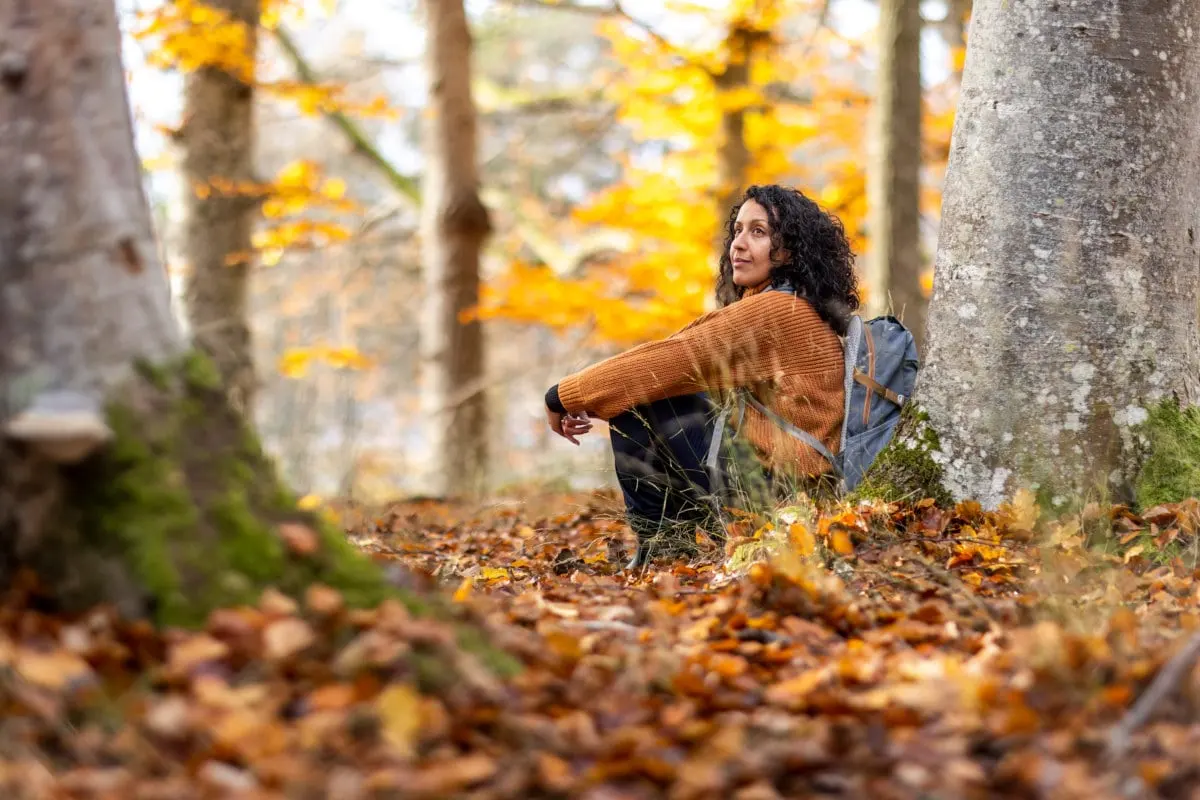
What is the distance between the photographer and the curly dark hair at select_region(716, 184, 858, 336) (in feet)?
13.4

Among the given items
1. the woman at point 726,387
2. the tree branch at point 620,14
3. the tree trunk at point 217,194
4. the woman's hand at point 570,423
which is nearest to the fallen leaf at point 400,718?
the woman at point 726,387

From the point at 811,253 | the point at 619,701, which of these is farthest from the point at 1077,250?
the point at 619,701

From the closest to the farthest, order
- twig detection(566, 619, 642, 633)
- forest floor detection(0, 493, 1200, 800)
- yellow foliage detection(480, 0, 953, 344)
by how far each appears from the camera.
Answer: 1. forest floor detection(0, 493, 1200, 800)
2. twig detection(566, 619, 642, 633)
3. yellow foliage detection(480, 0, 953, 344)

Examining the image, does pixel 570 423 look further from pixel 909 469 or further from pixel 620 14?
pixel 620 14

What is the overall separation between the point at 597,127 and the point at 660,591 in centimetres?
896

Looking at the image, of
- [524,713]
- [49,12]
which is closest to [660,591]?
[524,713]

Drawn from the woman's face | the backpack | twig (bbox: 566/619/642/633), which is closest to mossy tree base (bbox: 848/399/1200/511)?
the backpack

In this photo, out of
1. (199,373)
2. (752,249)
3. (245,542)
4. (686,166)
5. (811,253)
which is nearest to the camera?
(245,542)

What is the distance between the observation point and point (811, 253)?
4.11 meters

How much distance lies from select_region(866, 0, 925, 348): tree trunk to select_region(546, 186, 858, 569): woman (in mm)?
3605

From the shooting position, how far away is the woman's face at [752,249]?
4.23 meters

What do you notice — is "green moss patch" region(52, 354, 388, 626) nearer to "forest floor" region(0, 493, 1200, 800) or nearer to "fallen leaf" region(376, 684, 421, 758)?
"forest floor" region(0, 493, 1200, 800)

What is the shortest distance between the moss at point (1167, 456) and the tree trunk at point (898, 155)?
419 cm

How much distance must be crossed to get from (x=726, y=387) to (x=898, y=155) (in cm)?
448
